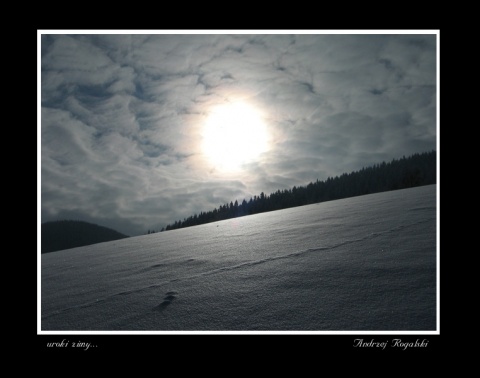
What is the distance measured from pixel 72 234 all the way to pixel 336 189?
9828 cm

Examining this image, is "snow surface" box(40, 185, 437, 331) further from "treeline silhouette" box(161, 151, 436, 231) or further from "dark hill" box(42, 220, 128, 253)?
"dark hill" box(42, 220, 128, 253)

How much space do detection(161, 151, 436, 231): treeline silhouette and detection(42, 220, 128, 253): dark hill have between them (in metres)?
57.0

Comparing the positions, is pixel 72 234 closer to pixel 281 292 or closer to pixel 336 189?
pixel 336 189

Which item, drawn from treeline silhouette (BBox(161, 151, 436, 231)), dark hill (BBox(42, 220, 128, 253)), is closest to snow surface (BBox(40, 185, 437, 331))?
treeline silhouette (BBox(161, 151, 436, 231))

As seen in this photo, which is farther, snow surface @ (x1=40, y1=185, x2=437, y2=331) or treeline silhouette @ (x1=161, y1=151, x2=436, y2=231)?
treeline silhouette @ (x1=161, y1=151, x2=436, y2=231)

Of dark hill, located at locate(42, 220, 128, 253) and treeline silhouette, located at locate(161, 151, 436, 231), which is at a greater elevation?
treeline silhouette, located at locate(161, 151, 436, 231)

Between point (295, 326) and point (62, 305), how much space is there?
308 centimetres

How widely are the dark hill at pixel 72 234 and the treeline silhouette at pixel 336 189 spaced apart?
57040 mm

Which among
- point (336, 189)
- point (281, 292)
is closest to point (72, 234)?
point (336, 189)

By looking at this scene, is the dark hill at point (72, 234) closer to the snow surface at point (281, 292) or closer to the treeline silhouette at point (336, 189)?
the treeline silhouette at point (336, 189)

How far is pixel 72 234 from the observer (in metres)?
93.1

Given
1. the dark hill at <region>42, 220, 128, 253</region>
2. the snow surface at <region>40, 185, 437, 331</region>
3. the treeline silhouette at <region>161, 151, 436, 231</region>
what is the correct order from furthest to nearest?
1. the dark hill at <region>42, 220, 128, 253</region>
2. the treeline silhouette at <region>161, 151, 436, 231</region>
3. the snow surface at <region>40, 185, 437, 331</region>

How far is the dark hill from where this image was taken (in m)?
86.6

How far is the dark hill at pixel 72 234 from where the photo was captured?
3410 inches
